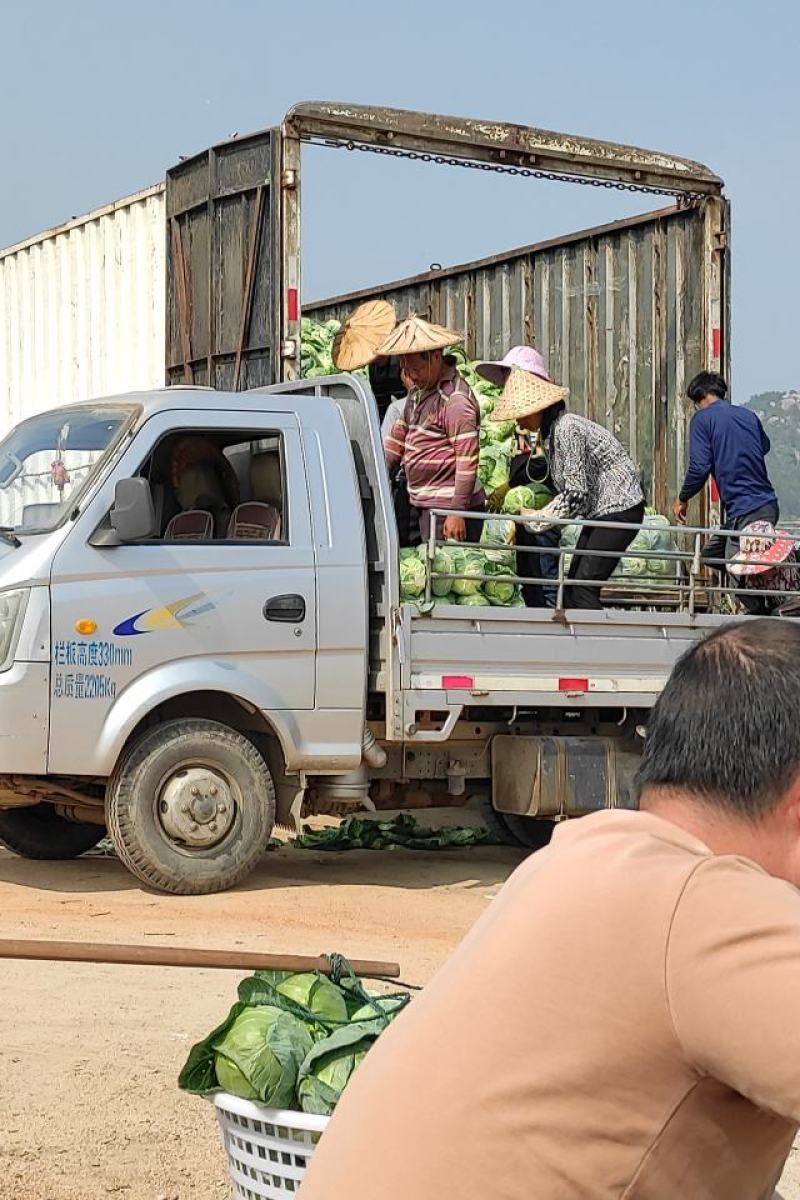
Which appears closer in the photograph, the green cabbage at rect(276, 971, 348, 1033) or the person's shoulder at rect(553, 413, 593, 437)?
the green cabbage at rect(276, 971, 348, 1033)

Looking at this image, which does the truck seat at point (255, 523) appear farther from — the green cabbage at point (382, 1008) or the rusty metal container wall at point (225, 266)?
the green cabbage at point (382, 1008)

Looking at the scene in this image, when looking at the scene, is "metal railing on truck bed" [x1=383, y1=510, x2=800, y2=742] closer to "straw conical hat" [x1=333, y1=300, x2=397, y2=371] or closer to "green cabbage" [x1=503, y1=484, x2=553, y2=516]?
"green cabbage" [x1=503, y1=484, x2=553, y2=516]

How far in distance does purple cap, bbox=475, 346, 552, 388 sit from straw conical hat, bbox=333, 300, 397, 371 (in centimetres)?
65

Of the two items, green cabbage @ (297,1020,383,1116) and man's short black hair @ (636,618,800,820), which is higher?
man's short black hair @ (636,618,800,820)

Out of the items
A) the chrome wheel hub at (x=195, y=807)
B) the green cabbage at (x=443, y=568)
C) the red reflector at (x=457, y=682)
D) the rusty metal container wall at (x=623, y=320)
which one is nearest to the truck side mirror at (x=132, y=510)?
the chrome wheel hub at (x=195, y=807)

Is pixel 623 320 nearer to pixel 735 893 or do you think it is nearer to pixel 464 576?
pixel 464 576

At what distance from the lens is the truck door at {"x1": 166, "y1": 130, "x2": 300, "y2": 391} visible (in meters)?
9.55

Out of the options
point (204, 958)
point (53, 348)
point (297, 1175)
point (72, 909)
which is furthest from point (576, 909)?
point (53, 348)

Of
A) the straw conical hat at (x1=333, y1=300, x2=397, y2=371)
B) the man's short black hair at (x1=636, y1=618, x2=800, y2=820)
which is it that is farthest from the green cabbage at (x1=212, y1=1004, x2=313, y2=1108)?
the straw conical hat at (x1=333, y1=300, x2=397, y2=371)

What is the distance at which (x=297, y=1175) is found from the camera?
3080mm

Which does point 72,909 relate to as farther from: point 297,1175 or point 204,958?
point 297,1175

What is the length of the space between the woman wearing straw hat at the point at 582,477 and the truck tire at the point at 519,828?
170 centimetres

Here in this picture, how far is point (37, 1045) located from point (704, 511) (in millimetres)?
6349

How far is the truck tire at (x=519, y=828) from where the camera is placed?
10.6m
